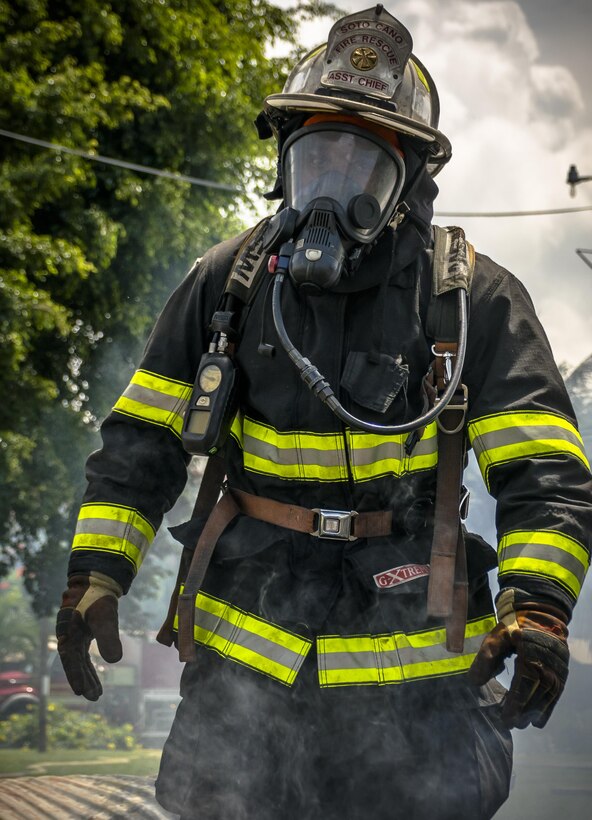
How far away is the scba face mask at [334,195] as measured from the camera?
2.44 meters

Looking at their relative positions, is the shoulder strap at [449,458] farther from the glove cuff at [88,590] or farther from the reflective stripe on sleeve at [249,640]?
the glove cuff at [88,590]

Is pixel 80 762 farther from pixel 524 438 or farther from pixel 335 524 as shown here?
pixel 524 438

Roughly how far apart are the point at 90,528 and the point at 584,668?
320cm

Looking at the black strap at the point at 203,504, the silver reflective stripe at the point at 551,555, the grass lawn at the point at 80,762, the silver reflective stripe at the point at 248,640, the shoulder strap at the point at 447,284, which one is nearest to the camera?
the silver reflective stripe at the point at 551,555

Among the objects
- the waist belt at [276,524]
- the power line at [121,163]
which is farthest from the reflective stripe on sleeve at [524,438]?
the power line at [121,163]

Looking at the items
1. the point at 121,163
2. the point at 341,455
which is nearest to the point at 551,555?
the point at 341,455

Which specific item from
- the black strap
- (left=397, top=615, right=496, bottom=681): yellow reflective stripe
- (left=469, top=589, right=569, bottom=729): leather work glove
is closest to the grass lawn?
the black strap

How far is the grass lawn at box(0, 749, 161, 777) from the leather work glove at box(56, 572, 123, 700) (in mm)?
4071

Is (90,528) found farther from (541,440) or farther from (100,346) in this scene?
(100,346)

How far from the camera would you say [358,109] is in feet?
8.45

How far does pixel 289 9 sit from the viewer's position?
1242 centimetres

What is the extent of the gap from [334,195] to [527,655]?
1062 millimetres

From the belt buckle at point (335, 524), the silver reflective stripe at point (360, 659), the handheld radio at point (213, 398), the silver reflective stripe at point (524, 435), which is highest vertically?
the handheld radio at point (213, 398)

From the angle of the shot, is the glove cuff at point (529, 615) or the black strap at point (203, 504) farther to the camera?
the black strap at point (203, 504)
